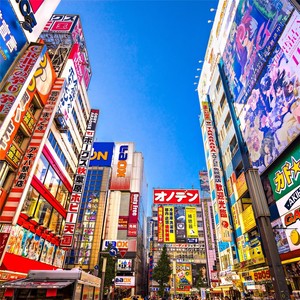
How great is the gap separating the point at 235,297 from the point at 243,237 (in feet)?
29.3

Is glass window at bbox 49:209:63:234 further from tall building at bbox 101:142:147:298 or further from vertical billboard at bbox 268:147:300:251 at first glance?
tall building at bbox 101:142:147:298

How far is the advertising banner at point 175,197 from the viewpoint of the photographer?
157 ft

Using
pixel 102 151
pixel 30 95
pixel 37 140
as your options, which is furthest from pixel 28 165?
pixel 102 151

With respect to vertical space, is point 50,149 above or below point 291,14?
below

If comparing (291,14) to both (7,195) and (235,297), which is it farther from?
(235,297)

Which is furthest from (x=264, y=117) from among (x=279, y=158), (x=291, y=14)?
(x=291, y=14)

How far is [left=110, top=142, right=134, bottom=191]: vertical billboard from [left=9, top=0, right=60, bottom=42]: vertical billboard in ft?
210

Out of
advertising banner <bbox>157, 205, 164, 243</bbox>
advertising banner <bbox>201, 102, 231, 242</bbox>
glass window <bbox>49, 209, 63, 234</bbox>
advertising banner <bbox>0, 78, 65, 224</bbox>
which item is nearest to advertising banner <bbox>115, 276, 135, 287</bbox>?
advertising banner <bbox>157, 205, 164, 243</bbox>

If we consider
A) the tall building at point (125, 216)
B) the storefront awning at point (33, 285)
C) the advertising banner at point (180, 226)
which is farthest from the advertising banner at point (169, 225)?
the storefront awning at point (33, 285)

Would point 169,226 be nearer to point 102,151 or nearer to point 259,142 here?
point 102,151

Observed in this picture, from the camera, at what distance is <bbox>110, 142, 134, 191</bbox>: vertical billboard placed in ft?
259

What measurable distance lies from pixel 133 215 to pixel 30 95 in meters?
63.4

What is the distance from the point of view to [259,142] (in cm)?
2152

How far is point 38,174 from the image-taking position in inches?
787
